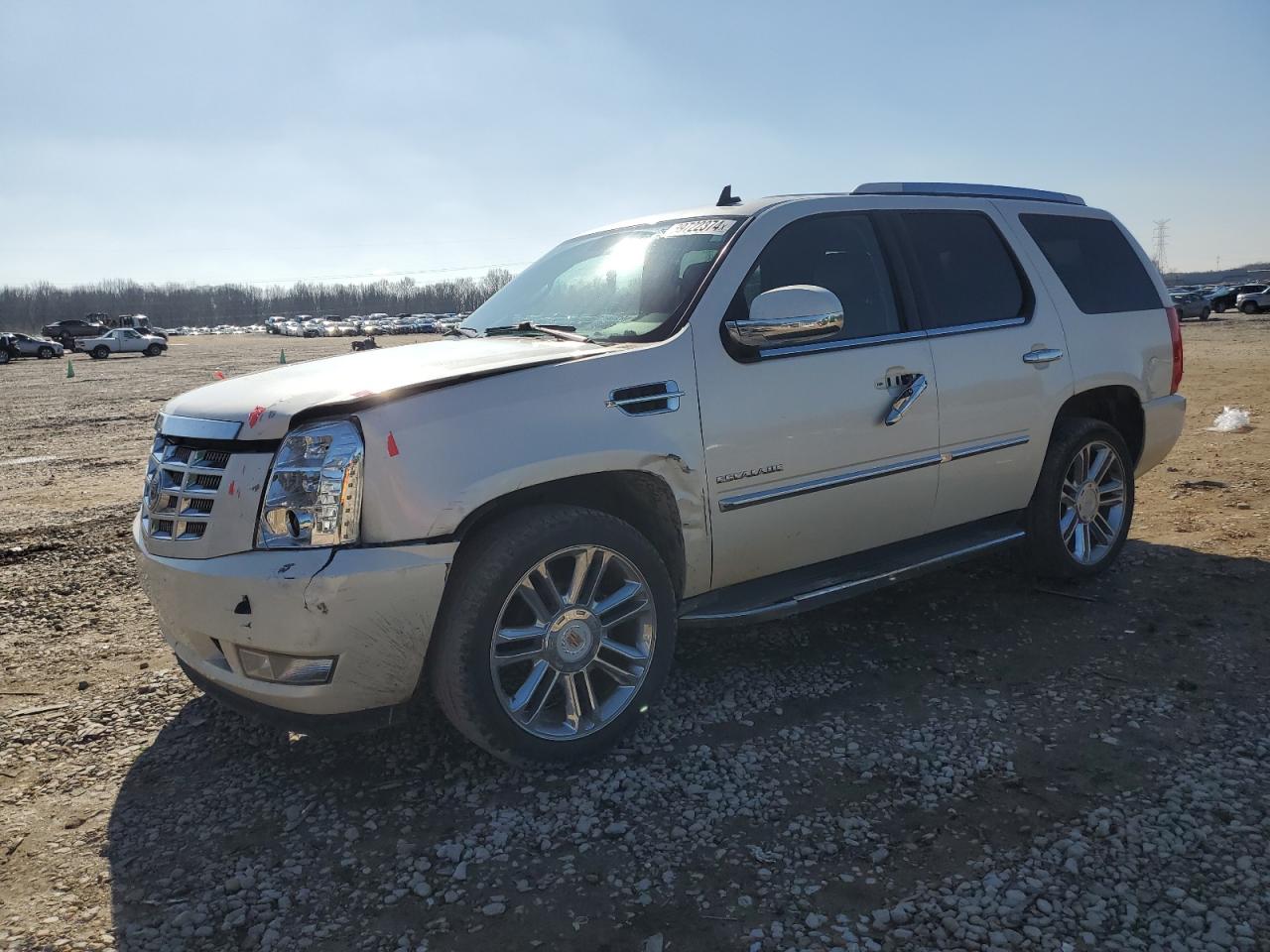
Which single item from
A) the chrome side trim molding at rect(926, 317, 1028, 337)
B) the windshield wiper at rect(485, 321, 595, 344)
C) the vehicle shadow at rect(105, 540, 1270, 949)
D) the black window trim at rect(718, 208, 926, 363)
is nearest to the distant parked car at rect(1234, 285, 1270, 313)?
the vehicle shadow at rect(105, 540, 1270, 949)

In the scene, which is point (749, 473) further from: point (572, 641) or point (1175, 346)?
point (1175, 346)

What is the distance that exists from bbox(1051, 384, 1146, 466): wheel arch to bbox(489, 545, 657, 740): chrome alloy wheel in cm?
292

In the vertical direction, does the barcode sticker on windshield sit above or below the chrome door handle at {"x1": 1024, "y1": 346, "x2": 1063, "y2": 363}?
above

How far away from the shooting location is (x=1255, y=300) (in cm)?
4328

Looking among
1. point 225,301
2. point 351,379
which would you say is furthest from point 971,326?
point 225,301

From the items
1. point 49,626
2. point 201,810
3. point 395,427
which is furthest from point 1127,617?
point 49,626

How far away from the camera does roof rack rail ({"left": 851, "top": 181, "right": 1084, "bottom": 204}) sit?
169 inches

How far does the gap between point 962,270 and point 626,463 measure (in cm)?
219

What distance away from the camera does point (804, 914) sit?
7.77 ft

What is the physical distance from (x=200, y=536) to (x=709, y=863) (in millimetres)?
1847

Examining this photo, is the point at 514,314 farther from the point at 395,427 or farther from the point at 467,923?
the point at 467,923

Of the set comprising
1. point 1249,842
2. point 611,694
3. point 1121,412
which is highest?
point 1121,412

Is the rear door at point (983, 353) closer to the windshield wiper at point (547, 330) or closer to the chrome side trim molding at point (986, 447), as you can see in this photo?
the chrome side trim molding at point (986, 447)

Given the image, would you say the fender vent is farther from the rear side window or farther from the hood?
the rear side window
